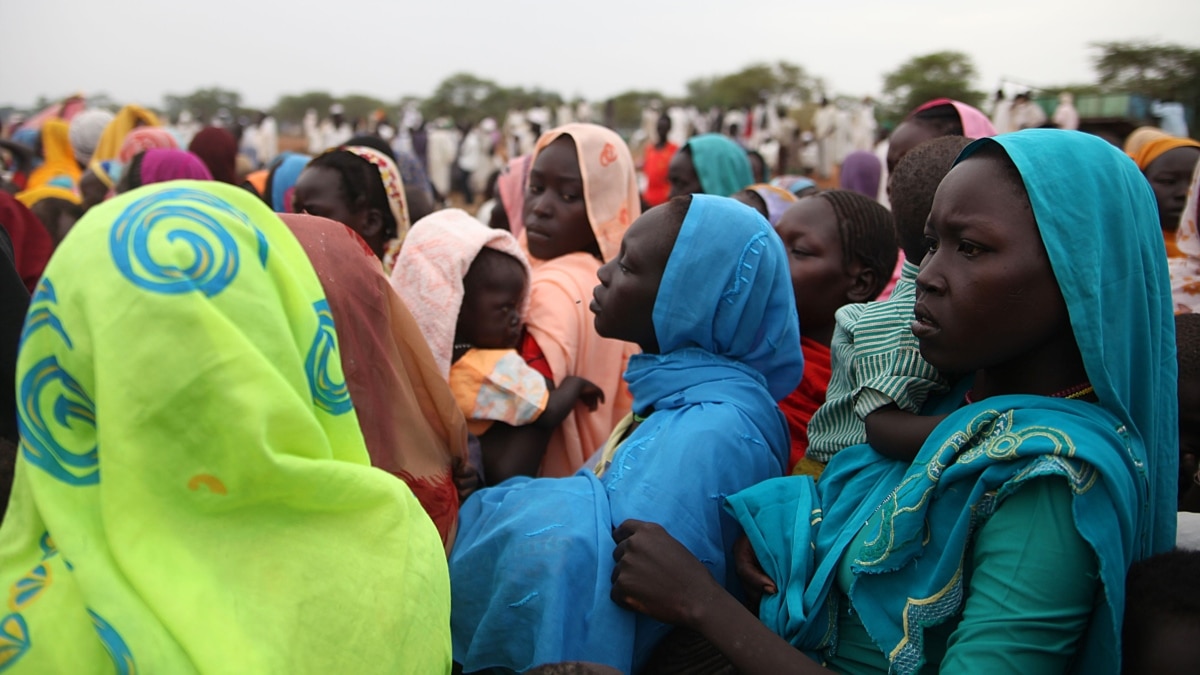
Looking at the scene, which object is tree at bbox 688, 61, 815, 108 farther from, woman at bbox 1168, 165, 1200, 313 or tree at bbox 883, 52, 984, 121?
woman at bbox 1168, 165, 1200, 313

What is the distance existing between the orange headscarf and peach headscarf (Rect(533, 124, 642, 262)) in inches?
147

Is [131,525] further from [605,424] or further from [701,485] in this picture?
[605,424]

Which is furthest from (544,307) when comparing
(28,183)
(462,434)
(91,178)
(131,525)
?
(28,183)

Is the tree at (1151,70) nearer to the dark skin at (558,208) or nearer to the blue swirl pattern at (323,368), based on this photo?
the dark skin at (558,208)

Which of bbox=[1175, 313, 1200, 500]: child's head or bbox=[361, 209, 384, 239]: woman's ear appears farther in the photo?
bbox=[361, 209, 384, 239]: woman's ear

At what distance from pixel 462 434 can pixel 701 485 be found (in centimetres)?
66

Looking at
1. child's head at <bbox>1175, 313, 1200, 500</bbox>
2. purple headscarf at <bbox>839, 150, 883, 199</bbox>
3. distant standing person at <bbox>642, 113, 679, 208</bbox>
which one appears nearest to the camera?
child's head at <bbox>1175, 313, 1200, 500</bbox>

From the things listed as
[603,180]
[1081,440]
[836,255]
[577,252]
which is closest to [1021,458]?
[1081,440]

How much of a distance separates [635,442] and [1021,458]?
96 cm

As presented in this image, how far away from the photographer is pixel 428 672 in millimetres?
1353

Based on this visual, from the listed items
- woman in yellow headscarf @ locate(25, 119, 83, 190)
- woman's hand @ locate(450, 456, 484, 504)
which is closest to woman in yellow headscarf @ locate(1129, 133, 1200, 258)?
woman's hand @ locate(450, 456, 484, 504)

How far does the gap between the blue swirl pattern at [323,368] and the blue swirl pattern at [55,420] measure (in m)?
0.29

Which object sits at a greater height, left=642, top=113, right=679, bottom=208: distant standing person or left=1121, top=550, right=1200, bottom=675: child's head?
left=1121, top=550, right=1200, bottom=675: child's head

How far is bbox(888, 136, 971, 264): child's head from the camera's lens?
2.29 metres
